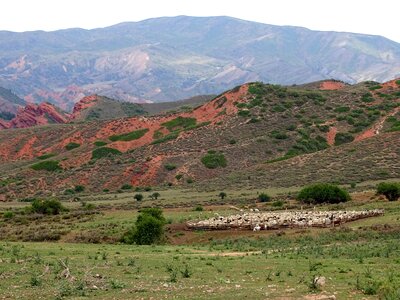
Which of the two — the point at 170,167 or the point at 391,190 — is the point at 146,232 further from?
the point at 170,167

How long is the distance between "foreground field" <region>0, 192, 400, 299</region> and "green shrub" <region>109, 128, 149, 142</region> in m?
74.9

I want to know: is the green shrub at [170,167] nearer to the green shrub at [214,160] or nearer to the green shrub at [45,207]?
the green shrub at [214,160]

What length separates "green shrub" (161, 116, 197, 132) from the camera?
118 meters

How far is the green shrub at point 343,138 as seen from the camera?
102m

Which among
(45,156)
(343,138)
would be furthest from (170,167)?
(45,156)

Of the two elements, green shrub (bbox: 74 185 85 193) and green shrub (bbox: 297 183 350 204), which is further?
green shrub (bbox: 74 185 85 193)

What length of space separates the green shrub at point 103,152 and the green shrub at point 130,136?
5.53 meters

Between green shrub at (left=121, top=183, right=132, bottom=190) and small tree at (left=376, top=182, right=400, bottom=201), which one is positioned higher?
small tree at (left=376, top=182, right=400, bottom=201)

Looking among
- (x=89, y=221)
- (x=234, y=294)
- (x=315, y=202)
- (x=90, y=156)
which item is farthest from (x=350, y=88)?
(x=234, y=294)

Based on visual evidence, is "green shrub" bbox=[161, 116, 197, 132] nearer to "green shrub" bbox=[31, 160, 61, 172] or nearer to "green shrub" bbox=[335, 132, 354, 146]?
"green shrub" bbox=[31, 160, 61, 172]

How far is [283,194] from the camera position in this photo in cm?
6406

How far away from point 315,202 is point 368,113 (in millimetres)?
62007

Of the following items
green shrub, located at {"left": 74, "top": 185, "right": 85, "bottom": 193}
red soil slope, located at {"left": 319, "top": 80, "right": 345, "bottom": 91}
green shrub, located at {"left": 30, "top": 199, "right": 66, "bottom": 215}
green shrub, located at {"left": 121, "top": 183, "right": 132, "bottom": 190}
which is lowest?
green shrub, located at {"left": 74, "top": 185, "right": 85, "bottom": 193}

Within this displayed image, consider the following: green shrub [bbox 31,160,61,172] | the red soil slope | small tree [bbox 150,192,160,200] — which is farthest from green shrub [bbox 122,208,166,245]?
the red soil slope
